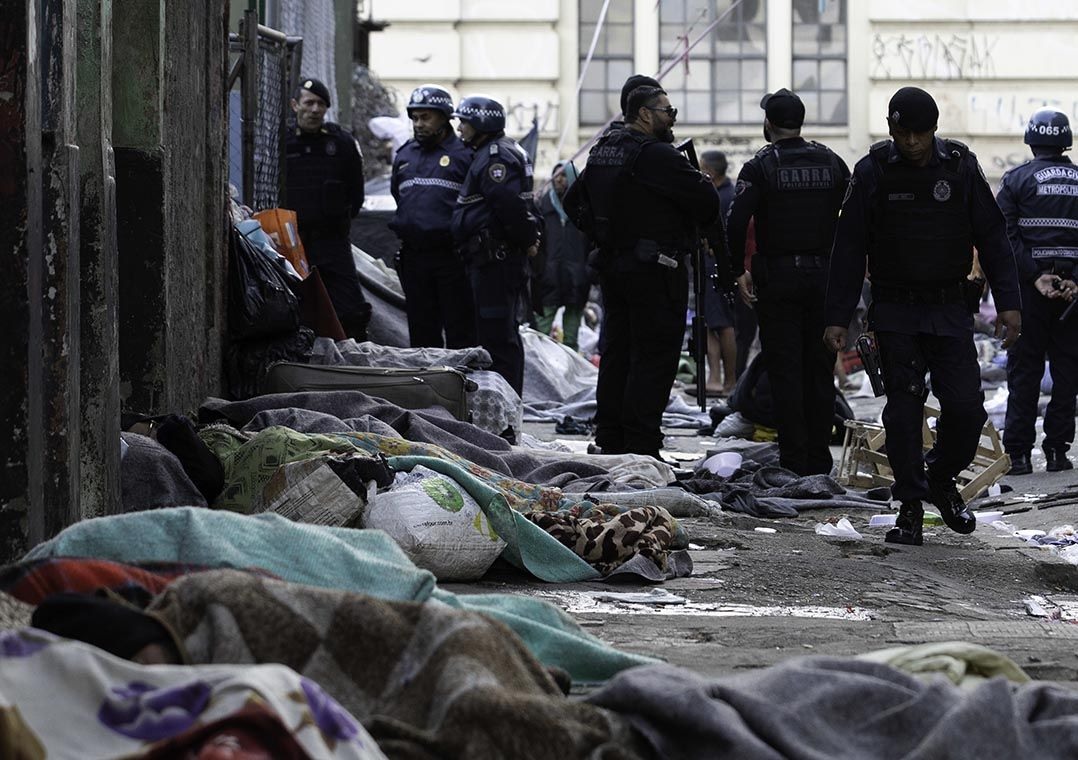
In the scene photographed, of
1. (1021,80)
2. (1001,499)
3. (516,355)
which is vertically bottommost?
(1001,499)

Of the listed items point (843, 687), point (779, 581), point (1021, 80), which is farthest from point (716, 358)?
point (1021, 80)

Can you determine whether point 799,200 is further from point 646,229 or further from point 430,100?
point 430,100

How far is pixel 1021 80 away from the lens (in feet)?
96.1

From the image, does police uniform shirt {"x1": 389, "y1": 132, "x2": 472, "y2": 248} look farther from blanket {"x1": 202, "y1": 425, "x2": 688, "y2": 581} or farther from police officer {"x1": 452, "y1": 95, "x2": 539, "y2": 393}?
blanket {"x1": 202, "y1": 425, "x2": 688, "y2": 581}

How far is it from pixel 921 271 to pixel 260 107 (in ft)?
17.3

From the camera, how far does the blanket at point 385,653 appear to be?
309cm

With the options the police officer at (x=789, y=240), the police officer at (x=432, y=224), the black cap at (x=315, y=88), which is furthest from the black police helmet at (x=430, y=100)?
the police officer at (x=789, y=240)

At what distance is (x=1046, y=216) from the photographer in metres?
10.9

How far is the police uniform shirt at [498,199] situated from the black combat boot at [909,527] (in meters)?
3.70

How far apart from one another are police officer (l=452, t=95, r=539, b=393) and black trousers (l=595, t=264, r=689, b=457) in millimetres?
757

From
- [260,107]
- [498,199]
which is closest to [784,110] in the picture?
[498,199]

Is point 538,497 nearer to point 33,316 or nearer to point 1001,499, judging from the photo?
point 33,316

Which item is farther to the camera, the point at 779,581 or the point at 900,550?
the point at 900,550

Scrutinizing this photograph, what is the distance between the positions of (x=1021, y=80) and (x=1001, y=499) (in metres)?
20.9
